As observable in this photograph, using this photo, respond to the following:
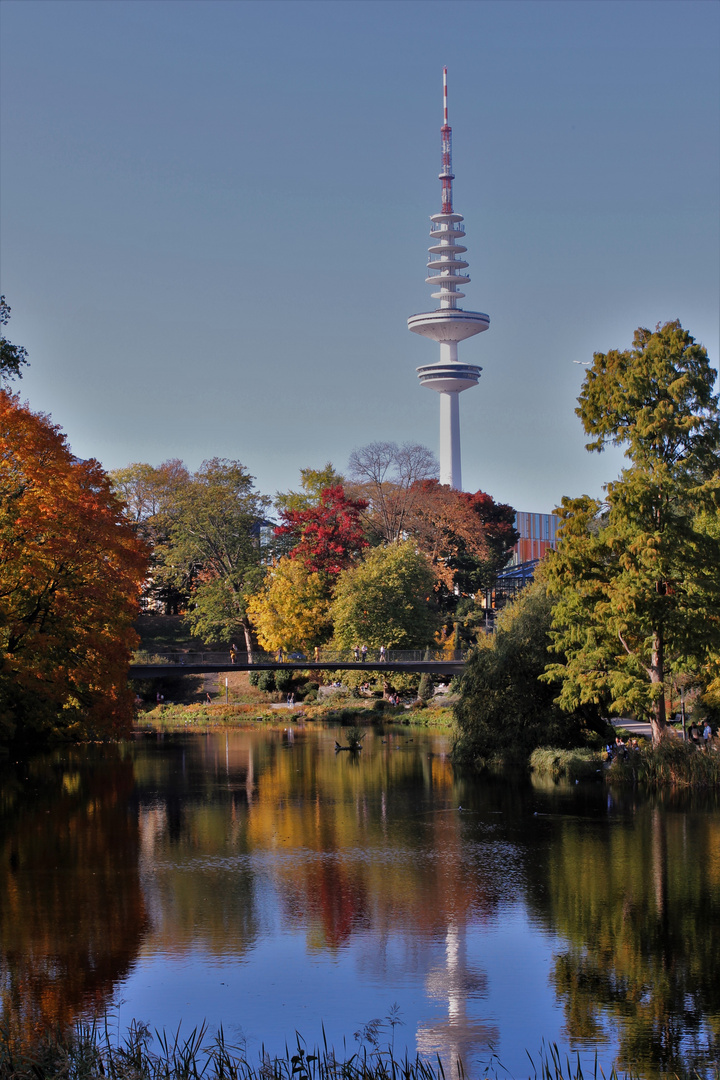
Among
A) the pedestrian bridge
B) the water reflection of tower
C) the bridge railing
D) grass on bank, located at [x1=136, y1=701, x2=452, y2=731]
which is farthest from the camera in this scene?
grass on bank, located at [x1=136, y1=701, x2=452, y2=731]

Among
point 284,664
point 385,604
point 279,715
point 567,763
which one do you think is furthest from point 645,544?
point 279,715

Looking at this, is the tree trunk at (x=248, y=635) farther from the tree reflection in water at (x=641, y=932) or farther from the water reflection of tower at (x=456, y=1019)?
the water reflection of tower at (x=456, y=1019)

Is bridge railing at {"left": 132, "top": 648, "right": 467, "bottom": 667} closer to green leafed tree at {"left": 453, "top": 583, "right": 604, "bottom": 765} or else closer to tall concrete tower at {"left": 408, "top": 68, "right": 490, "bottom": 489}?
green leafed tree at {"left": 453, "top": 583, "right": 604, "bottom": 765}

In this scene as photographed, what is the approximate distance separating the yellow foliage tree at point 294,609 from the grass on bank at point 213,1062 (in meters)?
58.8

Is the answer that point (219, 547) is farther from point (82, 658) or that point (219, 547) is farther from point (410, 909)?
point (410, 909)

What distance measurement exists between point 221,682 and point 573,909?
59.7 m

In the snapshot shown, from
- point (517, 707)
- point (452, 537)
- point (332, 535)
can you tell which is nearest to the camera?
point (517, 707)

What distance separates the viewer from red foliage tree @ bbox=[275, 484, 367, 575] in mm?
74938

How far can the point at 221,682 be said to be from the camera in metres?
77.7

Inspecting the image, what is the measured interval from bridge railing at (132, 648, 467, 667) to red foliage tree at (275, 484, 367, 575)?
6382 millimetres

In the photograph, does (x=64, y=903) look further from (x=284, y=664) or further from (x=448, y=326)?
(x=448, y=326)

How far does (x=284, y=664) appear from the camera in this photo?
63781 mm

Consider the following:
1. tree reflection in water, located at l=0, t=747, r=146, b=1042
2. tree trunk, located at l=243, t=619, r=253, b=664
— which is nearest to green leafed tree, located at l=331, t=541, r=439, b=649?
tree trunk, located at l=243, t=619, r=253, b=664

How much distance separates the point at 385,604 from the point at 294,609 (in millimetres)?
7334
